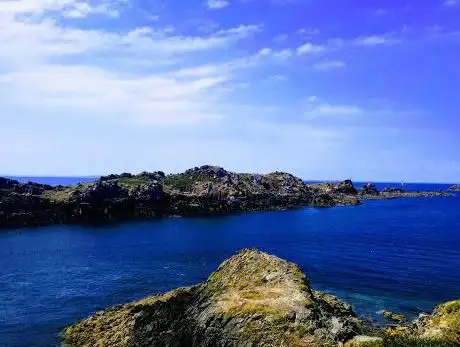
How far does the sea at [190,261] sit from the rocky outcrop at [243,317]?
1436cm

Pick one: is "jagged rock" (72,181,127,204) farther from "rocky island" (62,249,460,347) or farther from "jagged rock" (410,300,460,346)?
"jagged rock" (410,300,460,346)

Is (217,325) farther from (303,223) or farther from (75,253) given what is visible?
(303,223)

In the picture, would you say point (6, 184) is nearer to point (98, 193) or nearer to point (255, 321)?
point (98, 193)

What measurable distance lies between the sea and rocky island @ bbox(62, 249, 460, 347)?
15.2 meters

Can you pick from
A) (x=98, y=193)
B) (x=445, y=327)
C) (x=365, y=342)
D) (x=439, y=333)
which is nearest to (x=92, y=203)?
(x=98, y=193)

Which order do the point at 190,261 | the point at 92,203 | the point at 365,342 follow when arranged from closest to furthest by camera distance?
the point at 365,342 < the point at 190,261 < the point at 92,203

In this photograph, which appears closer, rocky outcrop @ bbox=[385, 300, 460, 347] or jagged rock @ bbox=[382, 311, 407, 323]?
rocky outcrop @ bbox=[385, 300, 460, 347]

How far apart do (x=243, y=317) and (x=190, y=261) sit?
68.6 meters

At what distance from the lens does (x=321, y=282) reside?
78750 mm

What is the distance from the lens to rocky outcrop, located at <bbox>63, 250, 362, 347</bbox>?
31266 mm

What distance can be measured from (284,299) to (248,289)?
4.77 meters

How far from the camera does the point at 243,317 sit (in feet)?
111

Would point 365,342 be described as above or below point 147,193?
below

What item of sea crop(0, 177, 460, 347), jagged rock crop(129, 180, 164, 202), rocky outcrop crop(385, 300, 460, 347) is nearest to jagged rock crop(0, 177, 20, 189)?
sea crop(0, 177, 460, 347)
